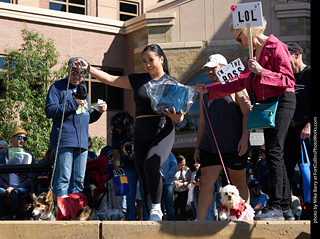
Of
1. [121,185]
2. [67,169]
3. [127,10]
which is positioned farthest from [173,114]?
[127,10]

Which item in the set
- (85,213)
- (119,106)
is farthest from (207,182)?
(119,106)

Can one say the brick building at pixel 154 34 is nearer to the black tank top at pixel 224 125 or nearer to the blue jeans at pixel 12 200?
the blue jeans at pixel 12 200

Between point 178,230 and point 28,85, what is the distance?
1794 cm

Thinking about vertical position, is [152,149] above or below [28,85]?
below

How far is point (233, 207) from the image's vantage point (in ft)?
17.2

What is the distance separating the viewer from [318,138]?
3.06 meters

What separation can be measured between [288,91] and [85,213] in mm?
3301

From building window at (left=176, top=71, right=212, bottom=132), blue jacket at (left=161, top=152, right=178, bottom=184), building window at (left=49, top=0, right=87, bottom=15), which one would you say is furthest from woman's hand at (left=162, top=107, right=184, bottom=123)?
building window at (left=49, top=0, right=87, bottom=15)

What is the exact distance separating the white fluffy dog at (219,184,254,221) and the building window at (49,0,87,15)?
23.3 m

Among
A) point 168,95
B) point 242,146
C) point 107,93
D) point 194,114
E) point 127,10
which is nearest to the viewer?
point 168,95

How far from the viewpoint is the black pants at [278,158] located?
5.00 m

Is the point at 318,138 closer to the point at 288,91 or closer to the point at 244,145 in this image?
the point at 288,91

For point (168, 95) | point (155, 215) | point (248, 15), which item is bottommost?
point (155, 215)

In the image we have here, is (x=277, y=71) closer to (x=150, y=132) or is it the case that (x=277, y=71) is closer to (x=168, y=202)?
(x=150, y=132)
